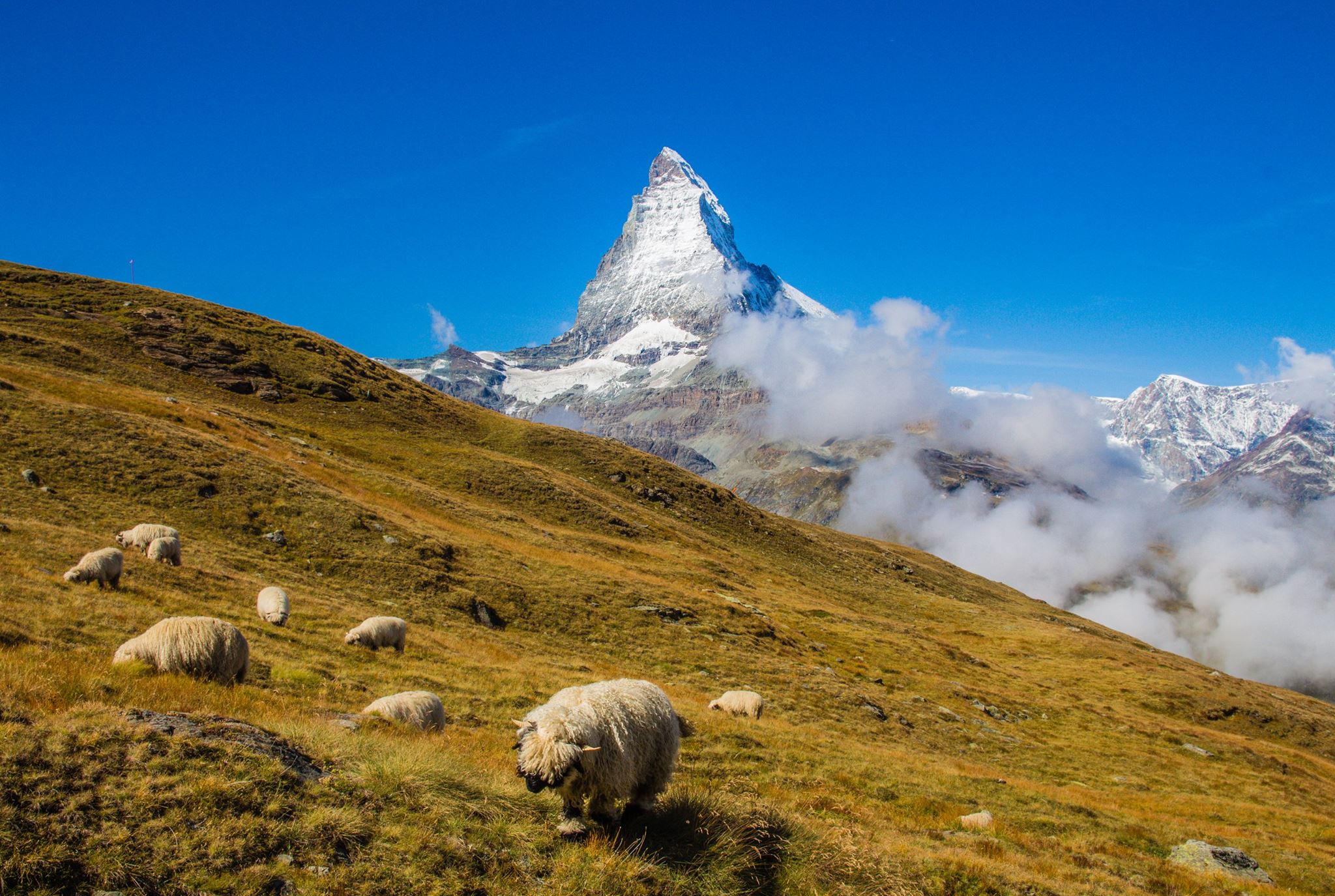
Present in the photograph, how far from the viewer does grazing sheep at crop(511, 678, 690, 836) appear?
9.48 m

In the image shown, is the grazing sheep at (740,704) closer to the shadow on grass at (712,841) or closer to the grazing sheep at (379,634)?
the grazing sheep at (379,634)

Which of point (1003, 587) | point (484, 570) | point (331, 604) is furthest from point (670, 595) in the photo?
point (1003, 587)

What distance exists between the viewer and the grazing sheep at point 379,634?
2217 centimetres

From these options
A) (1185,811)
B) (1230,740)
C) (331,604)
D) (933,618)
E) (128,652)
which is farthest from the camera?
(933,618)

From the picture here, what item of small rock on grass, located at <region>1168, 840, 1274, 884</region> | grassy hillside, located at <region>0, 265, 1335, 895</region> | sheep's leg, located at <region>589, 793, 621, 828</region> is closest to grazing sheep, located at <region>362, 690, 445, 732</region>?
grassy hillside, located at <region>0, 265, 1335, 895</region>

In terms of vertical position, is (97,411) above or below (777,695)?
above

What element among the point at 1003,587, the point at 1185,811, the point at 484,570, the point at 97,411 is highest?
the point at 1003,587

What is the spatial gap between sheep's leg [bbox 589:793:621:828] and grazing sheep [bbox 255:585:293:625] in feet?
54.4

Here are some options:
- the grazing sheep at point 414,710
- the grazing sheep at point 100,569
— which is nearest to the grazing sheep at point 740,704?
the grazing sheep at point 414,710

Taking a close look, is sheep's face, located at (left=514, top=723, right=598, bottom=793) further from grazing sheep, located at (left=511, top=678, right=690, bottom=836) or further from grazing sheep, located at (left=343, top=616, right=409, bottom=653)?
grazing sheep, located at (left=343, top=616, right=409, bottom=653)

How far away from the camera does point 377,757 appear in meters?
10.1

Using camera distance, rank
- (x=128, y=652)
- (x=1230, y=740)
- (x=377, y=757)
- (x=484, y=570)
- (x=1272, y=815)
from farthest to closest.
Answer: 1. (x=1230, y=740)
2. (x=484, y=570)
3. (x=1272, y=815)
4. (x=128, y=652)
5. (x=377, y=757)

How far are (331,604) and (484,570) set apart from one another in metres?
13.7

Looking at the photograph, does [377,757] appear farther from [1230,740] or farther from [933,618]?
[933,618]
